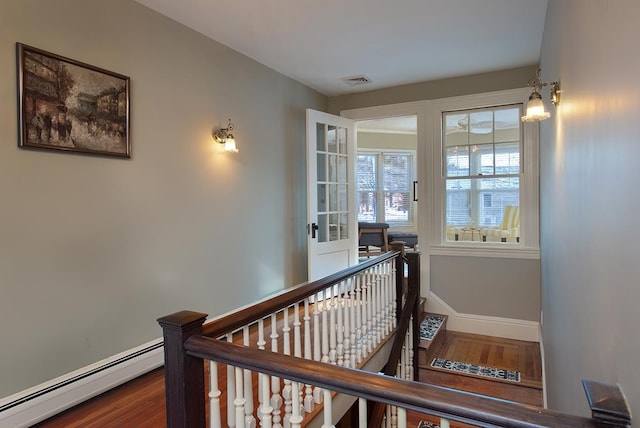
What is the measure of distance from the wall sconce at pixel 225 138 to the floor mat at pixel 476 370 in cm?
268

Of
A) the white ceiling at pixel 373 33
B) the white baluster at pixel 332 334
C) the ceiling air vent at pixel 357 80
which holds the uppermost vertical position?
the ceiling air vent at pixel 357 80

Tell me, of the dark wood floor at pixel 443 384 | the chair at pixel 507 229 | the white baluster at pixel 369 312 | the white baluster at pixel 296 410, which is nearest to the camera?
the white baluster at pixel 296 410

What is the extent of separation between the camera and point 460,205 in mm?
4457

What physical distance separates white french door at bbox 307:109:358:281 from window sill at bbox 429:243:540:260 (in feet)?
3.41

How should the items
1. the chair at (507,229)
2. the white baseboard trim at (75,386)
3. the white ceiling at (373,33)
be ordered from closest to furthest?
the white baseboard trim at (75,386)
the white ceiling at (373,33)
the chair at (507,229)

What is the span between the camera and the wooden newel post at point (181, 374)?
4.30 feet

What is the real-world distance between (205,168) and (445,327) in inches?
123

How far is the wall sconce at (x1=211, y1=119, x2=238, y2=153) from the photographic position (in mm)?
3234

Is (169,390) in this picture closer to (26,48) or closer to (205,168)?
(26,48)

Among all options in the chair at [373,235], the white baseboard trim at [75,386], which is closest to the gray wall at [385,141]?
the chair at [373,235]

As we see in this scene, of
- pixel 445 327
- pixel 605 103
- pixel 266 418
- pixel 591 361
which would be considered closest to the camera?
pixel 605 103

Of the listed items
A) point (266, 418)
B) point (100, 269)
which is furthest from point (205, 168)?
point (266, 418)

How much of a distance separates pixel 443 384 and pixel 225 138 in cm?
278

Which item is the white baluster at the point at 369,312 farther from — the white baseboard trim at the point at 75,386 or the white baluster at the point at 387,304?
the white baseboard trim at the point at 75,386
